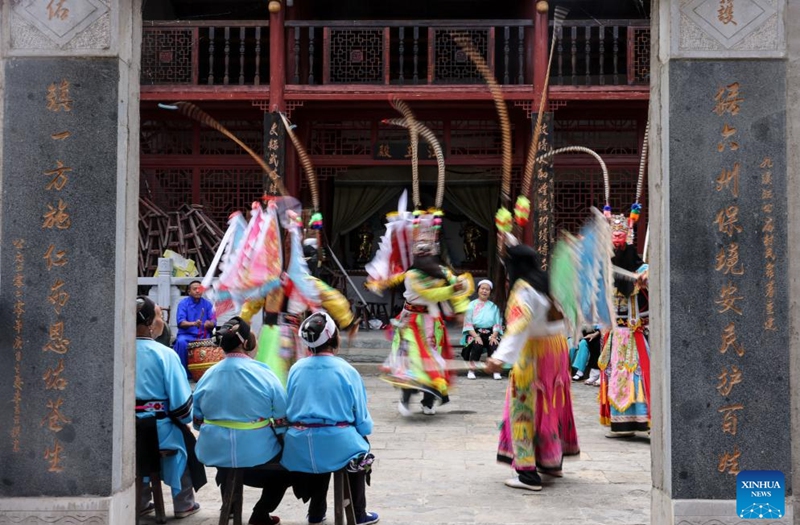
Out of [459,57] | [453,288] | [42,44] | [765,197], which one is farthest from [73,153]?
[459,57]

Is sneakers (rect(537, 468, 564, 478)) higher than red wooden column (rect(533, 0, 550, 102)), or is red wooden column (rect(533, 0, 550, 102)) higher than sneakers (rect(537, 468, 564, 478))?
red wooden column (rect(533, 0, 550, 102))

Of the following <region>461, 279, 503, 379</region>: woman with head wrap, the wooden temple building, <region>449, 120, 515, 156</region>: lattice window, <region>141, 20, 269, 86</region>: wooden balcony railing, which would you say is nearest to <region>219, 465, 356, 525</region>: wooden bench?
<region>461, 279, 503, 379</region>: woman with head wrap

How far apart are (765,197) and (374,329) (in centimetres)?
1209

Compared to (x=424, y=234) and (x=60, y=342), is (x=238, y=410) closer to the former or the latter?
(x=60, y=342)

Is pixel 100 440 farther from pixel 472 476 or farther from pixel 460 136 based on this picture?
pixel 460 136

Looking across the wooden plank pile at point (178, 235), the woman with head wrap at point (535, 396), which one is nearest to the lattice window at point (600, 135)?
the wooden plank pile at point (178, 235)

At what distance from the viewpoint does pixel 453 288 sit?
8367 mm

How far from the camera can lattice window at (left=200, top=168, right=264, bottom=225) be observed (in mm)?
13812

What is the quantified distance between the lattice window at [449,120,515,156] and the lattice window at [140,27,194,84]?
4096 millimetres

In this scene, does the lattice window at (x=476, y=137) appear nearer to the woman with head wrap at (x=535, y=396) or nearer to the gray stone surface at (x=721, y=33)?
the woman with head wrap at (x=535, y=396)

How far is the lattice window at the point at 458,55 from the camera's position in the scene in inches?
514

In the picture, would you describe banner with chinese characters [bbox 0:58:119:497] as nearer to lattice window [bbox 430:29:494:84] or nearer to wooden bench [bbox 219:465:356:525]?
wooden bench [bbox 219:465:356:525]

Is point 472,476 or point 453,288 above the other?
point 453,288

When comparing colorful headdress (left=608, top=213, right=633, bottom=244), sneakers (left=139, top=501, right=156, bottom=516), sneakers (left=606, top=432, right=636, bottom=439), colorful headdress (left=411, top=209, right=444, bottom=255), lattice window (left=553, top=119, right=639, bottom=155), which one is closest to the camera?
sneakers (left=139, top=501, right=156, bottom=516)
